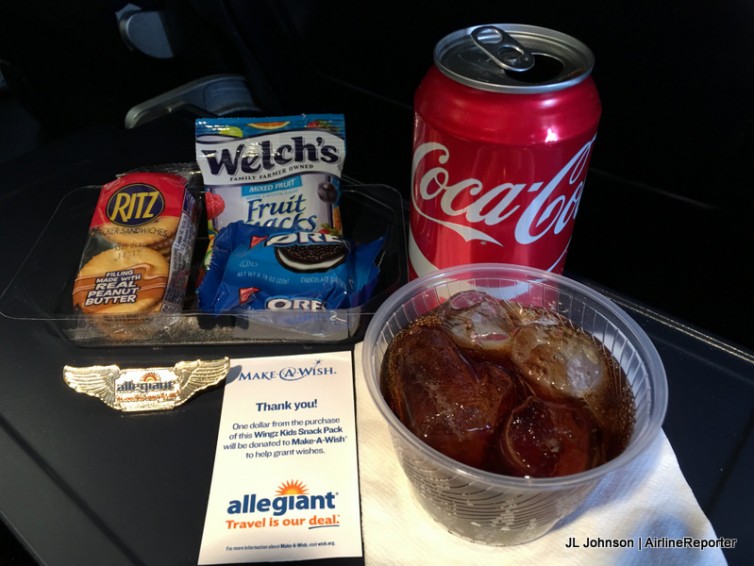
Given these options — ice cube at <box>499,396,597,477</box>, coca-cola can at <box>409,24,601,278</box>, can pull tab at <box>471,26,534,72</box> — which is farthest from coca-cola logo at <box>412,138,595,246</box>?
ice cube at <box>499,396,597,477</box>

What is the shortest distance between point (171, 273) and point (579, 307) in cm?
50

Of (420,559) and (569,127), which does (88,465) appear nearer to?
(420,559)

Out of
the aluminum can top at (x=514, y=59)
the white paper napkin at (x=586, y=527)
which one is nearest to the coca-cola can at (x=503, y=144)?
the aluminum can top at (x=514, y=59)

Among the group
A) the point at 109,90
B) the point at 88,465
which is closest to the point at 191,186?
the point at 88,465

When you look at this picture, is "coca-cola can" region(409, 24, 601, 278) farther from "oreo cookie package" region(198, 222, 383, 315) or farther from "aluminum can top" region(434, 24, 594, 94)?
"oreo cookie package" region(198, 222, 383, 315)

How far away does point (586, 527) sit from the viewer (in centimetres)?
59

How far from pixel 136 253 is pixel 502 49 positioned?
519 millimetres

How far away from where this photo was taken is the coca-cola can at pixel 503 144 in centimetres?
62

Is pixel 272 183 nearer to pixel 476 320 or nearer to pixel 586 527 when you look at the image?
pixel 476 320

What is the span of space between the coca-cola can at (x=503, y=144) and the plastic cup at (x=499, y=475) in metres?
0.05

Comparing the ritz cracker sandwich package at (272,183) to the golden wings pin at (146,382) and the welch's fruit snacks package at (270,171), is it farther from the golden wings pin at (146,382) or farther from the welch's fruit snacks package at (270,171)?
the golden wings pin at (146,382)

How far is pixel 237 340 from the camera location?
783mm

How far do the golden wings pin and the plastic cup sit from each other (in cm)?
24

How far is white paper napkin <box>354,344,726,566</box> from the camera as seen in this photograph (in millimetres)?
573
